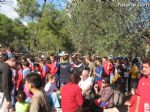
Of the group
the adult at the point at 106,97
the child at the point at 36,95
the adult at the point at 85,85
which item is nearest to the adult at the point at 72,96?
the adult at the point at 85,85

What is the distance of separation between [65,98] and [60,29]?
73059 millimetres

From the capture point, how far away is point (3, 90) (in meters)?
8.84

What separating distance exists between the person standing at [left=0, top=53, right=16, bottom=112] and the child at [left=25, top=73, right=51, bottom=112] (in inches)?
116

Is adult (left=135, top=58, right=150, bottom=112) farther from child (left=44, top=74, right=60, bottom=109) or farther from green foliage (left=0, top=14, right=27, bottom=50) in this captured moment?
green foliage (left=0, top=14, right=27, bottom=50)

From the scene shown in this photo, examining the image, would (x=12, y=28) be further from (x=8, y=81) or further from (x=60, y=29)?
(x=8, y=81)

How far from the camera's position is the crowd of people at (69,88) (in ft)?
19.7

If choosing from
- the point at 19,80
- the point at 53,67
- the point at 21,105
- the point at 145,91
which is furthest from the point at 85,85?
the point at 53,67

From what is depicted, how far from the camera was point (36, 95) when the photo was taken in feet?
18.7

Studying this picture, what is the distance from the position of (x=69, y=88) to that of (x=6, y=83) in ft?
3.96

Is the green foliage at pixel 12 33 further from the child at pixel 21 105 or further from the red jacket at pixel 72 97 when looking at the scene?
the red jacket at pixel 72 97

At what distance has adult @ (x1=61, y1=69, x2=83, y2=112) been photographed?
8.45 m

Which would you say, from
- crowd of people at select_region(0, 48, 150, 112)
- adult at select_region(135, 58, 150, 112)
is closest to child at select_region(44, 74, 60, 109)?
crowd of people at select_region(0, 48, 150, 112)

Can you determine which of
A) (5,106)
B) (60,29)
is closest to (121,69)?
(5,106)

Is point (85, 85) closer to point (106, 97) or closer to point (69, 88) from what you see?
point (106, 97)
